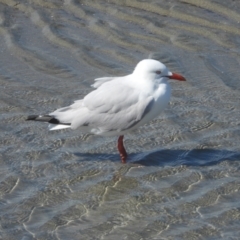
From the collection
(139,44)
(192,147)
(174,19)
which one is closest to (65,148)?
(192,147)

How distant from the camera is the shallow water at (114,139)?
6.60 metres

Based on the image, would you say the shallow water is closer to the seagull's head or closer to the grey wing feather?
→ the grey wing feather

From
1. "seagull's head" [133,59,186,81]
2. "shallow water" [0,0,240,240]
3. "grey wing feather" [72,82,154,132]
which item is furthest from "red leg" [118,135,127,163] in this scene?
"seagull's head" [133,59,186,81]

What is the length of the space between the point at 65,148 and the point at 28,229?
172cm

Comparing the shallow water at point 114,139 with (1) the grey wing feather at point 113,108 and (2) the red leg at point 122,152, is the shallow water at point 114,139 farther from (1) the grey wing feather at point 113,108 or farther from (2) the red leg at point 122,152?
(1) the grey wing feather at point 113,108

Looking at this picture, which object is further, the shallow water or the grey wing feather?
the grey wing feather

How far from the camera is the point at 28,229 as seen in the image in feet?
20.8

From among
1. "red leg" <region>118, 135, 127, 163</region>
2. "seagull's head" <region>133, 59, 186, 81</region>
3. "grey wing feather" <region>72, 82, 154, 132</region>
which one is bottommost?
"red leg" <region>118, 135, 127, 163</region>

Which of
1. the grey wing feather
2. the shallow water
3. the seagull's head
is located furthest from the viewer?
the seagull's head

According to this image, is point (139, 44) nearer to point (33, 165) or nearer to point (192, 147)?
point (192, 147)

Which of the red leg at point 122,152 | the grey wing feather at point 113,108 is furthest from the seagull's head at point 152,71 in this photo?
the red leg at point 122,152

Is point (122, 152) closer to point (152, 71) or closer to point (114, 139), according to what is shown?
point (114, 139)

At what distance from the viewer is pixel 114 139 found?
832cm

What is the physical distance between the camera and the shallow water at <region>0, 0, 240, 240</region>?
660 cm
